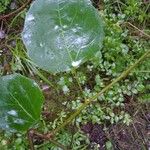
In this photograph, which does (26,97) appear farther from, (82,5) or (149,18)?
(149,18)

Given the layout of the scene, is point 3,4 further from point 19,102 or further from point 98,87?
point 19,102

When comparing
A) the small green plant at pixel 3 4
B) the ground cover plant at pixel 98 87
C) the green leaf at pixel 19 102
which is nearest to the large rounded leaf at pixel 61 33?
the green leaf at pixel 19 102

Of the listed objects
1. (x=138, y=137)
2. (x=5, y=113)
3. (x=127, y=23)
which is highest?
(x=5, y=113)

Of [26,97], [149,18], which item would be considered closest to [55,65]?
[26,97]

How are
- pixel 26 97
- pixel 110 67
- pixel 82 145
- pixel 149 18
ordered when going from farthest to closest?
pixel 149 18, pixel 110 67, pixel 82 145, pixel 26 97

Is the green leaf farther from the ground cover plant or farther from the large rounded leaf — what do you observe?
the ground cover plant

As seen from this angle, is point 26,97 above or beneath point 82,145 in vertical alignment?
above

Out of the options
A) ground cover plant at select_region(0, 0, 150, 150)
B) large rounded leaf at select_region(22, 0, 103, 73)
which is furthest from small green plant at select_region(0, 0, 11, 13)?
large rounded leaf at select_region(22, 0, 103, 73)

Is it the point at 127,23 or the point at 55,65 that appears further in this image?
the point at 127,23
